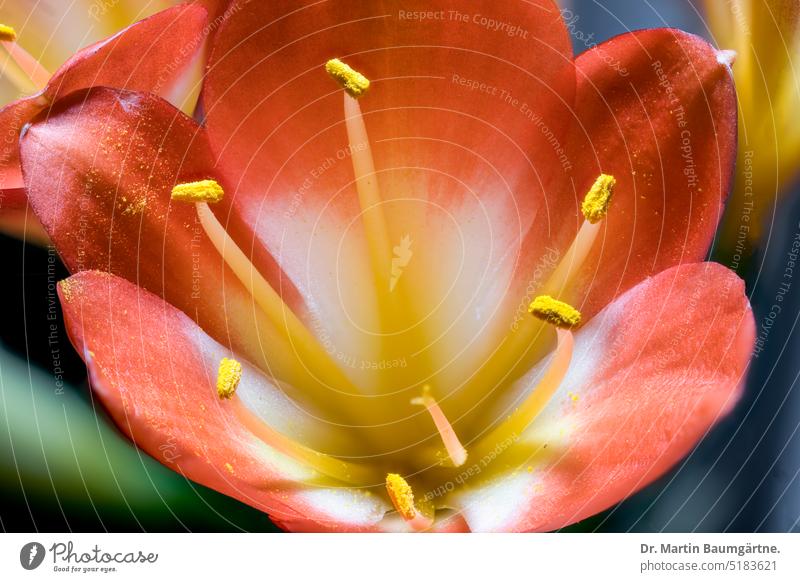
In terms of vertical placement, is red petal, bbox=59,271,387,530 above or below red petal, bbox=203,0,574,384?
below

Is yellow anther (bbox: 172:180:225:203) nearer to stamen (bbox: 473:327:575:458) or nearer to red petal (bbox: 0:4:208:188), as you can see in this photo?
red petal (bbox: 0:4:208:188)

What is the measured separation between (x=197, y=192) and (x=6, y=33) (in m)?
0.21

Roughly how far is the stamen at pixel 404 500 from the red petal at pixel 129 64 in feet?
1.02

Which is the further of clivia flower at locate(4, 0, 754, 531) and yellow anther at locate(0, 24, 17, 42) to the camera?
yellow anther at locate(0, 24, 17, 42)

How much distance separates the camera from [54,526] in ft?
1.97

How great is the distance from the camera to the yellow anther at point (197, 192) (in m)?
0.52

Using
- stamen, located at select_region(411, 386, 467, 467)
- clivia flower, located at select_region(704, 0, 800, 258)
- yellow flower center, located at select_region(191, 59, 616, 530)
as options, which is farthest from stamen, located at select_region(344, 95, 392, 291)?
clivia flower, located at select_region(704, 0, 800, 258)

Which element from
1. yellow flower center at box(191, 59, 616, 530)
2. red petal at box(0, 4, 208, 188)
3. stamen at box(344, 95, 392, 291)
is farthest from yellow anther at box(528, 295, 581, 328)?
red petal at box(0, 4, 208, 188)

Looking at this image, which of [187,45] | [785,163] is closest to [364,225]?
[187,45]

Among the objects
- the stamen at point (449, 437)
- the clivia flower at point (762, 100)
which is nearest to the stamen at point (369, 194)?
the stamen at point (449, 437)
